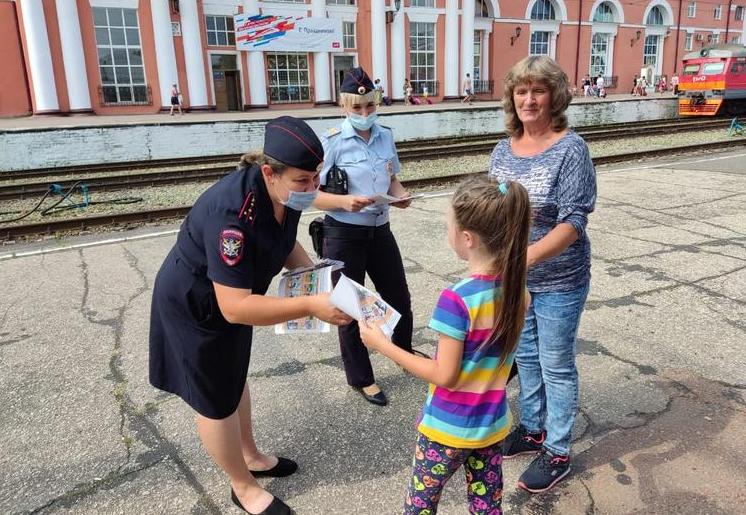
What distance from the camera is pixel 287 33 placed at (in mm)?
31125

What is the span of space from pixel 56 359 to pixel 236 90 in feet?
98.2

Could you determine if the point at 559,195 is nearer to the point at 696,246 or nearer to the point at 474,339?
the point at 474,339

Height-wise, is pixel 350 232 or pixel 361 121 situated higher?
pixel 361 121

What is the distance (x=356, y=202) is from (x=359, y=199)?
0.02m

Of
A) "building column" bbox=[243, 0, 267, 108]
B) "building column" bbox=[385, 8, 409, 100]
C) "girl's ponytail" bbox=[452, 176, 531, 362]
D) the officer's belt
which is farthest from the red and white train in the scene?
"girl's ponytail" bbox=[452, 176, 531, 362]

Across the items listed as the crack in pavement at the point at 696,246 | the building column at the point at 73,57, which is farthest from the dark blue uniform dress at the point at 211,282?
the building column at the point at 73,57

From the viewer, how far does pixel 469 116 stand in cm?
2155

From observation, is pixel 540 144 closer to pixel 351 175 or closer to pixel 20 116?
pixel 351 175

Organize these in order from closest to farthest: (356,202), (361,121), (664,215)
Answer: (356,202), (361,121), (664,215)

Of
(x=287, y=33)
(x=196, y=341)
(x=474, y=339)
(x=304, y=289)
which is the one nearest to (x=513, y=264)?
(x=474, y=339)

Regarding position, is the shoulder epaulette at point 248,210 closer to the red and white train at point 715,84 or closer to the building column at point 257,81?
the red and white train at point 715,84

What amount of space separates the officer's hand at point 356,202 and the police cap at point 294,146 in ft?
3.69

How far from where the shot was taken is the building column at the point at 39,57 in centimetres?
2516

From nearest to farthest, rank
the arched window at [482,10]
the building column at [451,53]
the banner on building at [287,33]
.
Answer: the banner on building at [287,33], the building column at [451,53], the arched window at [482,10]
